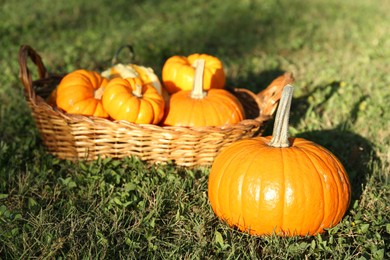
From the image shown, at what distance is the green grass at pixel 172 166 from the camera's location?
2613 mm

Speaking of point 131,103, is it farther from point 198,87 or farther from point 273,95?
point 273,95

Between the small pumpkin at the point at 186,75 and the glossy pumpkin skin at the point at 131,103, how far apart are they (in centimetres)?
45

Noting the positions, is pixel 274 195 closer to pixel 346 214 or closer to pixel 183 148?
pixel 346 214

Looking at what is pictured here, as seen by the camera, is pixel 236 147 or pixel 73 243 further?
pixel 236 147

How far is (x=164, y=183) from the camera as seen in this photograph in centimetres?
310

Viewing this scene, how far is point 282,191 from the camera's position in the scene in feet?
8.57

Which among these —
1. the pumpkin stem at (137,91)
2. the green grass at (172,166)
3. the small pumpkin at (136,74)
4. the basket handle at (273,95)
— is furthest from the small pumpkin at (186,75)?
the green grass at (172,166)

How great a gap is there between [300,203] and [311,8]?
6454mm

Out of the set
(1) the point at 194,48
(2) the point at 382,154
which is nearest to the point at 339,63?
(1) the point at 194,48

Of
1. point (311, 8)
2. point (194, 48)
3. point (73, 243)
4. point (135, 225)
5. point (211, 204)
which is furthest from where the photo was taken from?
point (311, 8)

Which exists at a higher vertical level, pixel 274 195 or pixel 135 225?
pixel 274 195

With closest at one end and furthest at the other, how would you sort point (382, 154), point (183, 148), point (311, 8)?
point (183, 148), point (382, 154), point (311, 8)

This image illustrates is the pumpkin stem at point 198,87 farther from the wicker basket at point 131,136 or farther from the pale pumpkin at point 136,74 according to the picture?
the wicker basket at point 131,136

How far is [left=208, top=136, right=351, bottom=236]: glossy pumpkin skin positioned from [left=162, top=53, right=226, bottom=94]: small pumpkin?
1.19 m
